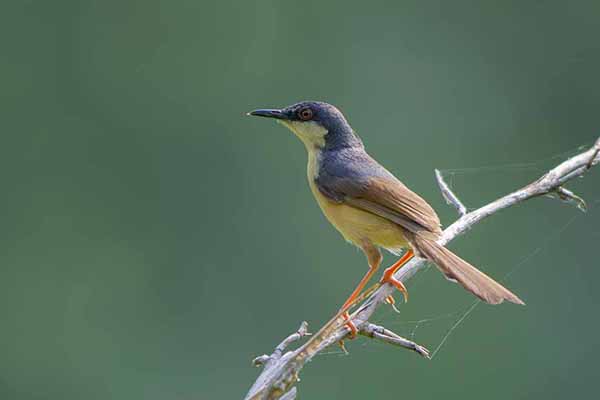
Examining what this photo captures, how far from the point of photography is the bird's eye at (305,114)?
5.37 meters

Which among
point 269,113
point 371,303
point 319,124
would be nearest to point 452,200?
point 371,303

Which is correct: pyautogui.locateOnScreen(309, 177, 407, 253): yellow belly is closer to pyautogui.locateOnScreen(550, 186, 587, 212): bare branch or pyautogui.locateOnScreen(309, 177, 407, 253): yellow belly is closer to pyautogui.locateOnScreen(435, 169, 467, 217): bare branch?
pyautogui.locateOnScreen(435, 169, 467, 217): bare branch

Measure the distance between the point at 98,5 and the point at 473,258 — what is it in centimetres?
743

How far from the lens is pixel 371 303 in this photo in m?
4.18

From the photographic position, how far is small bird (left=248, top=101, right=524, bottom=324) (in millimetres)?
4531

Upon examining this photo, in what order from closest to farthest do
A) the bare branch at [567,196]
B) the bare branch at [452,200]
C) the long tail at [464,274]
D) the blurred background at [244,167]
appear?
the long tail at [464,274] < the bare branch at [567,196] < the bare branch at [452,200] < the blurred background at [244,167]

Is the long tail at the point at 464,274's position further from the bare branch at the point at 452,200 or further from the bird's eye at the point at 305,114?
the bird's eye at the point at 305,114

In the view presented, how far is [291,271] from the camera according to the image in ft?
35.4

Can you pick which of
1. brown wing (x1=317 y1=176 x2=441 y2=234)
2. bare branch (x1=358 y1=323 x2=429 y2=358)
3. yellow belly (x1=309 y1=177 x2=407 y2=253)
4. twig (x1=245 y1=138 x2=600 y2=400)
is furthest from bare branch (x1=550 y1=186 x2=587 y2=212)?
bare branch (x1=358 y1=323 x2=429 y2=358)

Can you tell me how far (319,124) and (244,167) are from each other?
22.7 ft

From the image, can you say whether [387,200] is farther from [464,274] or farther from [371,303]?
[371,303]

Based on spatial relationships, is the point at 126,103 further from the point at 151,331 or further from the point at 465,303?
the point at 465,303

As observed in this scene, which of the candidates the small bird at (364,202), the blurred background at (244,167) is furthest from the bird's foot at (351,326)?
the blurred background at (244,167)

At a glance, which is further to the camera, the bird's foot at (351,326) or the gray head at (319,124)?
the gray head at (319,124)
